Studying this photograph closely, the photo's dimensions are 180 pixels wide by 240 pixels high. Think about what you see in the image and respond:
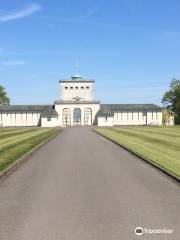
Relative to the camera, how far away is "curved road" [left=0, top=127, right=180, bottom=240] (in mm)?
8648

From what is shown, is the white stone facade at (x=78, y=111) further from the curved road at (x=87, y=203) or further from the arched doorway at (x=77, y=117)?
the curved road at (x=87, y=203)

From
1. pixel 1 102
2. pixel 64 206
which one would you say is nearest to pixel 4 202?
pixel 64 206

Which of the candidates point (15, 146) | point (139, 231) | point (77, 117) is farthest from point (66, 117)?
point (139, 231)

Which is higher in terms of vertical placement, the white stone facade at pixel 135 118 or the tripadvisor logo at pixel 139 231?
the white stone facade at pixel 135 118

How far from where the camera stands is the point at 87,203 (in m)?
11.3

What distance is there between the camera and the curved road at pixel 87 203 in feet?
28.4

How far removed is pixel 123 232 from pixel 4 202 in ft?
13.6

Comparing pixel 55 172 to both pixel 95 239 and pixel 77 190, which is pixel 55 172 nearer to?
pixel 77 190

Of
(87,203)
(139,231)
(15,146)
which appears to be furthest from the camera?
(15,146)

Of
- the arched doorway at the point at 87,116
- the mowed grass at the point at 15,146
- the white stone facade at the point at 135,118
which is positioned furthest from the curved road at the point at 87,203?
the white stone facade at the point at 135,118

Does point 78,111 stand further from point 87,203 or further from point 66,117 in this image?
point 87,203

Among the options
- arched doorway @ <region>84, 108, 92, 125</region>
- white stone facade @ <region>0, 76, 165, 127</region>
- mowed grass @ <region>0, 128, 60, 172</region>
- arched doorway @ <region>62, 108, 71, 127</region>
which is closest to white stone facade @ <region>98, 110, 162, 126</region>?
white stone facade @ <region>0, 76, 165, 127</region>

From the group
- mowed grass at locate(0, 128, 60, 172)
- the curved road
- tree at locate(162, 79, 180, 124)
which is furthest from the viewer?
tree at locate(162, 79, 180, 124)

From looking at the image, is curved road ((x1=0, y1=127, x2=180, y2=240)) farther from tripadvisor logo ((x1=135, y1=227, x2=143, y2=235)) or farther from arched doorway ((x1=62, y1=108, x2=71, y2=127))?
arched doorway ((x1=62, y1=108, x2=71, y2=127))
